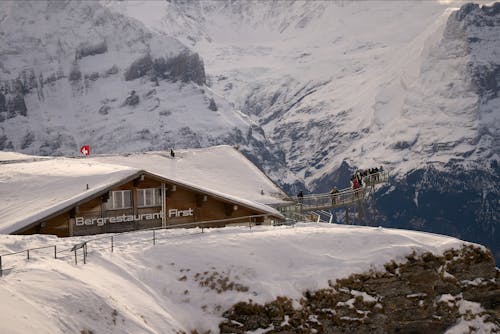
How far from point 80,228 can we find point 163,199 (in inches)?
215

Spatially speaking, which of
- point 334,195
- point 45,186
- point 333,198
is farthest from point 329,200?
point 45,186

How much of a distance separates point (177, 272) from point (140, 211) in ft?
53.4

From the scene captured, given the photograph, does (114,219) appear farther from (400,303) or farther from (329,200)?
(329,200)

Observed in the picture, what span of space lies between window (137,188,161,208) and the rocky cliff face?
17186 mm

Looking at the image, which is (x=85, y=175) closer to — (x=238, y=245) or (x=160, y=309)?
(x=238, y=245)

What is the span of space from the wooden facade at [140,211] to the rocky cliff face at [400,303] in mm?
12582

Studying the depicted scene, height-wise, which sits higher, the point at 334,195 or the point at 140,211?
the point at 334,195

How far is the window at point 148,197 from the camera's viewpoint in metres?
54.0

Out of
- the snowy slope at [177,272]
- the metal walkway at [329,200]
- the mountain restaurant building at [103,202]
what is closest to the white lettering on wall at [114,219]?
the mountain restaurant building at [103,202]

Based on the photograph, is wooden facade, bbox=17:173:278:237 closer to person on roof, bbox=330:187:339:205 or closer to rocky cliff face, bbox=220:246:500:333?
rocky cliff face, bbox=220:246:500:333

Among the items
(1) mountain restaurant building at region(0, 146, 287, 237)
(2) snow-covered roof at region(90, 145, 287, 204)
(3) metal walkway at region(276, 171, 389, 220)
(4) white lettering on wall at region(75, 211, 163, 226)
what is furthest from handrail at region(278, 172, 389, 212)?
(4) white lettering on wall at region(75, 211, 163, 226)

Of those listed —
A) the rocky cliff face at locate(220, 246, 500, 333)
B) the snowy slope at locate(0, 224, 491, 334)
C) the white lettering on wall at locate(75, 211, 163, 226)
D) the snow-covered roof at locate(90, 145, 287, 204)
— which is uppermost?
the snow-covered roof at locate(90, 145, 287, 204)

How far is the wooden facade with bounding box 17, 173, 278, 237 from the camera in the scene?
167ft

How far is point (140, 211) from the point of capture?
53.9 meters
